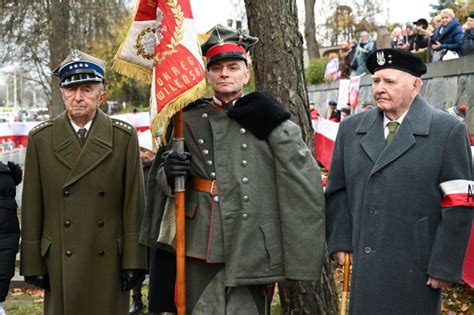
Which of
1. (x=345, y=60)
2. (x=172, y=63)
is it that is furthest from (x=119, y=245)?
(x=345, y=60)

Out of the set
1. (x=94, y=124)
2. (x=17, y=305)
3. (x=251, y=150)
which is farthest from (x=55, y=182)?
(x=17, y=305)

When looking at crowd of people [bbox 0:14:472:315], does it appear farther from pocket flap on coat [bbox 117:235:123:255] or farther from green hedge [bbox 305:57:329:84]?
green hedge [bbox 305:57:329:84]

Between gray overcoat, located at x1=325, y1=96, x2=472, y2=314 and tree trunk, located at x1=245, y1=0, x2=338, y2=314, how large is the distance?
153 centimetres

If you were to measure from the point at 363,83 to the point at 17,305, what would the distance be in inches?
471

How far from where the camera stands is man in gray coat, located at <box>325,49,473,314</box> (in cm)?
379

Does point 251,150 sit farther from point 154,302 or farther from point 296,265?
point 154,302

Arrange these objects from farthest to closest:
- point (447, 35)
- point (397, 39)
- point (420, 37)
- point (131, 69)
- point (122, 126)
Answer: point (397, 39) < point (420, 37) < point (447, 35) < point (122, 126) < point (131, 69)

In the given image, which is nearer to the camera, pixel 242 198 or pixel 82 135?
pixel 242 198

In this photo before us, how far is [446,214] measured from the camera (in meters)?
3.78

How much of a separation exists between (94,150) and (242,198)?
1.21m

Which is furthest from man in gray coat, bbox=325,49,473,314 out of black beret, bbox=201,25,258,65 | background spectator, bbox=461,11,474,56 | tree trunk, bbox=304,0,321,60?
tree trunk, bbox=304,0,321,60

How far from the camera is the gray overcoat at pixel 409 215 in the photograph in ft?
12.5

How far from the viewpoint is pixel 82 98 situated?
4.71 meters

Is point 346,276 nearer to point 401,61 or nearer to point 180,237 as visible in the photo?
point 180,237
